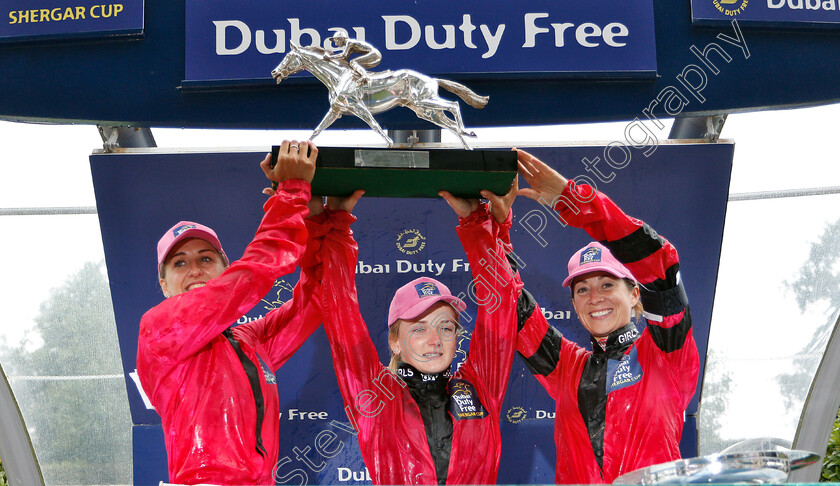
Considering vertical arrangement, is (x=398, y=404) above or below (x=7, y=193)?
below

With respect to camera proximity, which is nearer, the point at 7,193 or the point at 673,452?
the point at 673,452

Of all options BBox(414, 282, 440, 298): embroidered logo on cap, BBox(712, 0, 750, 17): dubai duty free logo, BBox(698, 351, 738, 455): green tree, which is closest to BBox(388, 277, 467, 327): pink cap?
BBox(414, 282, 440, 298): embroidered logo on cap

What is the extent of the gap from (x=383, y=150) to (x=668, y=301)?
1373mm

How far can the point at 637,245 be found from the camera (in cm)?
357

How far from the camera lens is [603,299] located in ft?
13.0

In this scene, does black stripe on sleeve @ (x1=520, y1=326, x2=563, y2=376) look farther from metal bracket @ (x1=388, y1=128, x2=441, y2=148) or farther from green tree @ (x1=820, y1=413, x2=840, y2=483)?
green tree @ (x1=820, y1=413, x2=840, y2=483)

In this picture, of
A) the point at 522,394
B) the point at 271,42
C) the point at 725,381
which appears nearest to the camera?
the point at 271,42

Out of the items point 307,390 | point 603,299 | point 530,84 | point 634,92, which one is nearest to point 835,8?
point 634,92

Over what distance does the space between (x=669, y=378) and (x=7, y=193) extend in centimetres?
412

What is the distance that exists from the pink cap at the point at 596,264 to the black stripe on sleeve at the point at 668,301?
152 mm

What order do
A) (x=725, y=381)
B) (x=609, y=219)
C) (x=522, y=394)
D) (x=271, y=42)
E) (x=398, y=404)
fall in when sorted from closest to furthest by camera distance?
1. (x=609, y=219)
2. (x=398, y=404)
3. (x=271, y=42)
4. (x=522, y=394)
5. (x=725, y=381)

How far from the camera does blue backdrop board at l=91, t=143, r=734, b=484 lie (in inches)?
187

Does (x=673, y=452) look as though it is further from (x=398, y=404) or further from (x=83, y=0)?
(x=83, y=0)

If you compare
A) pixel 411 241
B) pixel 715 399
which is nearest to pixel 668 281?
pixel 411 241
